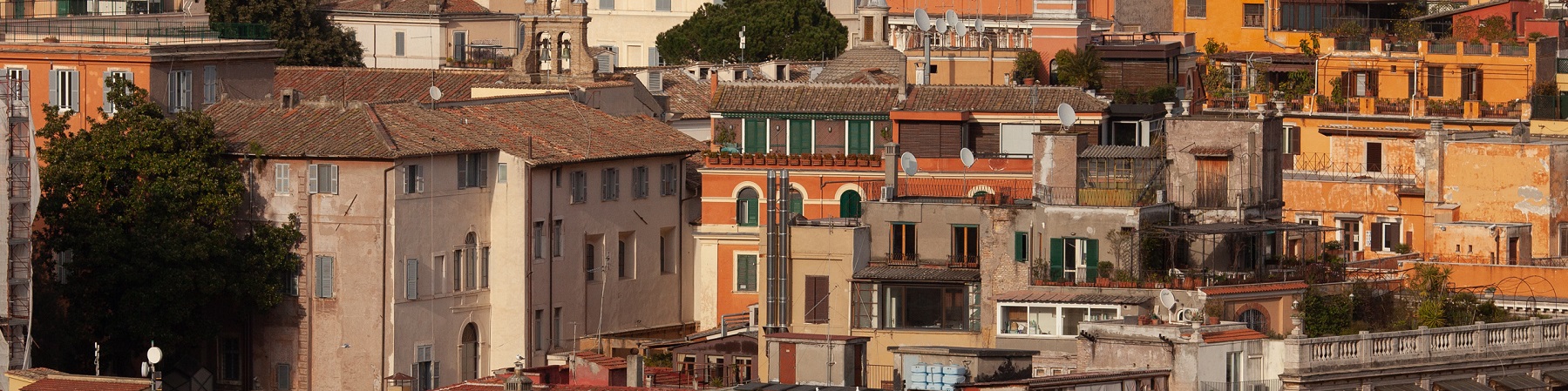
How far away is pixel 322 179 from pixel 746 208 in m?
10.4

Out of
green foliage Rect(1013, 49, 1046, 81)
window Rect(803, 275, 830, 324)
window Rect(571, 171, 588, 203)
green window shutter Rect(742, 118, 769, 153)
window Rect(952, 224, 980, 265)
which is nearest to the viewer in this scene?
window Rect(952, 224, 980, 265)

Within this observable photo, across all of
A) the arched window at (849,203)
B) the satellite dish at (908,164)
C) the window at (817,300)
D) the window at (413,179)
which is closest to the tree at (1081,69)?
the arched window at (849,203)

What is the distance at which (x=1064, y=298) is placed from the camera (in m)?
68.1

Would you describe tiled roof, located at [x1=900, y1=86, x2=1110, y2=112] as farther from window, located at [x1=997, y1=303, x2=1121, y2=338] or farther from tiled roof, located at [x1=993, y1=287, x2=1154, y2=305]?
window, located at [x1=997, y1=303, x2=1121, y2=338]

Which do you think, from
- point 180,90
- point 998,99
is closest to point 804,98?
point 998,99

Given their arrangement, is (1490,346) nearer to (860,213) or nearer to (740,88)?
(860,213)

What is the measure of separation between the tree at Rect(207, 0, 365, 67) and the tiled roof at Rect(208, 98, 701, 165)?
1127 inches

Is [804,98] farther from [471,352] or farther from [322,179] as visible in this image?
[322,179]

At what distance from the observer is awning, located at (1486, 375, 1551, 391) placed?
64188 millimetres

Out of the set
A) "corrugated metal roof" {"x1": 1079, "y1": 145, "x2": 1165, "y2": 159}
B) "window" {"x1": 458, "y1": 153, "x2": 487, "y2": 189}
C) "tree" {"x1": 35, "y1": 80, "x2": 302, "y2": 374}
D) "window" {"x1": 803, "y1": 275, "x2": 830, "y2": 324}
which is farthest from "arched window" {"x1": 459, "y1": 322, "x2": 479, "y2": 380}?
"corrugated metal roof" {"x1": 1079, "y1": 145, "x2": 1165, "y2": 159}

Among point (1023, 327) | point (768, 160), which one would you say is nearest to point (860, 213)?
point (768, 160)

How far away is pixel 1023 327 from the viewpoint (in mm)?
68438

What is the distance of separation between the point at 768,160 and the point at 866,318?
9.27 m

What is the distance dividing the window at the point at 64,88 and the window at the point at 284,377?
8178 mm
